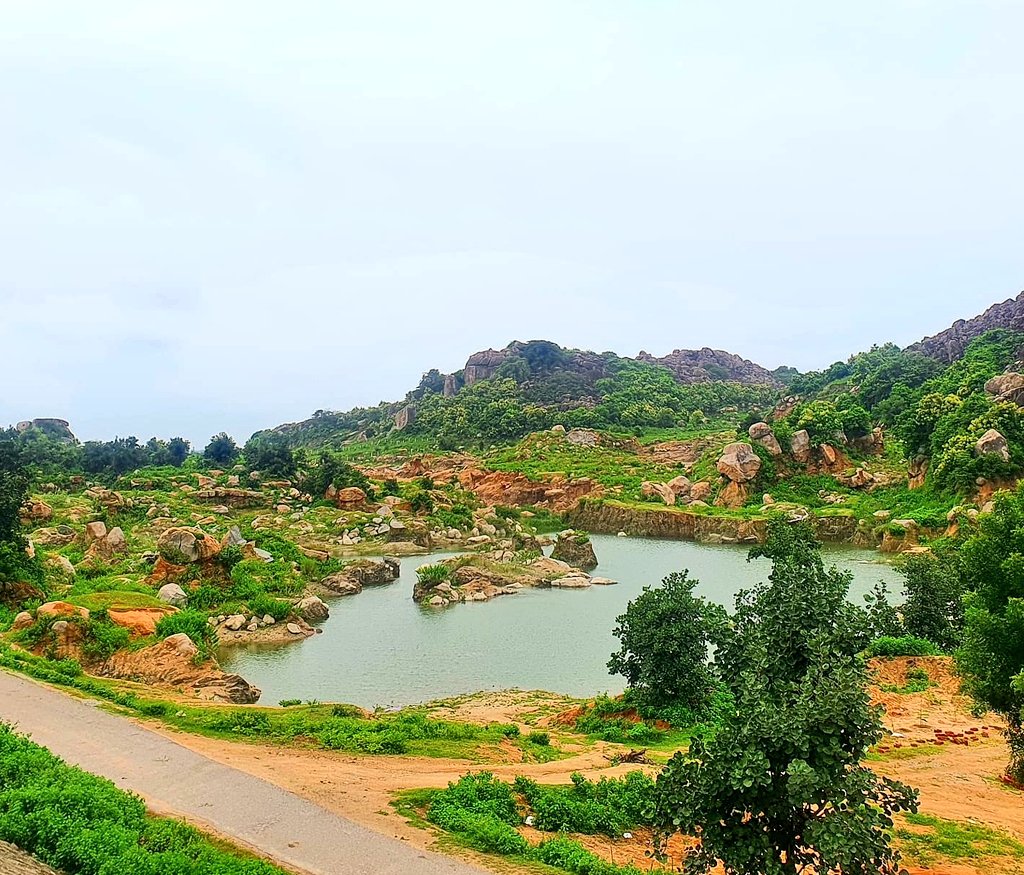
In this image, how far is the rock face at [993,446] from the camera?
4045 cm

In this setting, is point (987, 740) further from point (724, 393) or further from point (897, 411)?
point (724, 393)

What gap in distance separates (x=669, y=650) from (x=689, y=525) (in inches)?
1459

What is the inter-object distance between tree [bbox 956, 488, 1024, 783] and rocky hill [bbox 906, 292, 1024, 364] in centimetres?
7214

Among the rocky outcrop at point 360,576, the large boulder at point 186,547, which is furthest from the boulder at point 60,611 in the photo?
the rocky outcrop at point 360,576

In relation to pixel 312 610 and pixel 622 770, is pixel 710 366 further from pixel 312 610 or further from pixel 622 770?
pixel 622 770

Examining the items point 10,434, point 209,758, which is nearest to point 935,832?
point 209,758

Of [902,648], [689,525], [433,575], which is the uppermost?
[689,525]

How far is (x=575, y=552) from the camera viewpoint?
139 feet

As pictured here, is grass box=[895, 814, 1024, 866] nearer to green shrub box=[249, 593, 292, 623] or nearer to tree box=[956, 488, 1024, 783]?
tree box=[956, 488, 1024, 783]

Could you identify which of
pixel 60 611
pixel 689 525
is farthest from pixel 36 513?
pixel 689 525

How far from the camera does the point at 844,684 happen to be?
19.9 ft

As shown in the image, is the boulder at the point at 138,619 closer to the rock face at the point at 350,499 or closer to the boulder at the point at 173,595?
the boulder at the point at 173,595

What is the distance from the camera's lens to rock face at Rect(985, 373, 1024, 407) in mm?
47938

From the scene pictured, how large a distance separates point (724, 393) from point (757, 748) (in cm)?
10802
